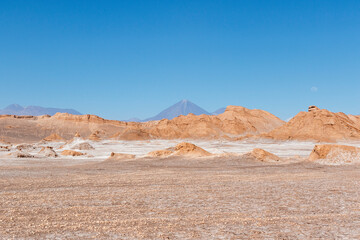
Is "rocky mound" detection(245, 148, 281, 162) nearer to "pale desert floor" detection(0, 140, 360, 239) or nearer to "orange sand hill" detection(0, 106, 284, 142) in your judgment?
"pale desert floor" detection(0, 140, 360, 239)

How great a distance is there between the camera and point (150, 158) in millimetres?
32469

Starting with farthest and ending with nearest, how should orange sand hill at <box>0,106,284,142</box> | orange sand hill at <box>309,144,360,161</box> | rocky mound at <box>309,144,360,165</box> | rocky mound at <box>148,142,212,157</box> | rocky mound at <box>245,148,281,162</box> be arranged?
orange sand hill at <box>0,106,284,142</box> < rocky mound at <box>148,142,212,157</box> < rocky mound at <box>245,148,281,162</box> < orange sand hill at <box>309,144,360,161</box> < rocky mound at <box>309,144,360,165</box>

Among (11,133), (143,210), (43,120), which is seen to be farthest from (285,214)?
(43,120)

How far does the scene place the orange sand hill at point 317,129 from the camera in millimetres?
82125

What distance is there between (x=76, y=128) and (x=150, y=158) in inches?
4577

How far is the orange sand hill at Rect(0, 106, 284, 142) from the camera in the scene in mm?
109188

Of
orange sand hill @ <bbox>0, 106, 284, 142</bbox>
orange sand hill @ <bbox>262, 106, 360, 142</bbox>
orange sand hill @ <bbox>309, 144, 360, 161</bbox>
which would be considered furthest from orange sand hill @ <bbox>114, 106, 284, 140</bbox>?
orange sand hill @ <bbox>309, 144, 360, 161</bbox>

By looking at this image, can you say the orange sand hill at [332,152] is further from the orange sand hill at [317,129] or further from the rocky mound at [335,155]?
the orange sand hill at [317,129]

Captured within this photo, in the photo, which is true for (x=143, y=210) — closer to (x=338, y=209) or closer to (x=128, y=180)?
(x=338, y=209)

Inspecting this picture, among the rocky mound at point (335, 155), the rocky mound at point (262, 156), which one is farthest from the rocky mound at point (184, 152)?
the rocky mound at point (335, 155)

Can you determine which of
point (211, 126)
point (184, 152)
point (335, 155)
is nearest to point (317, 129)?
point (211, 126)

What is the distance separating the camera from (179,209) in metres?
10.4

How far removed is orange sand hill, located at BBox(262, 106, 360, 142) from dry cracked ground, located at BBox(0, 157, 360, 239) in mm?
70313

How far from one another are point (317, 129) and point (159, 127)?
49234 millimetres
